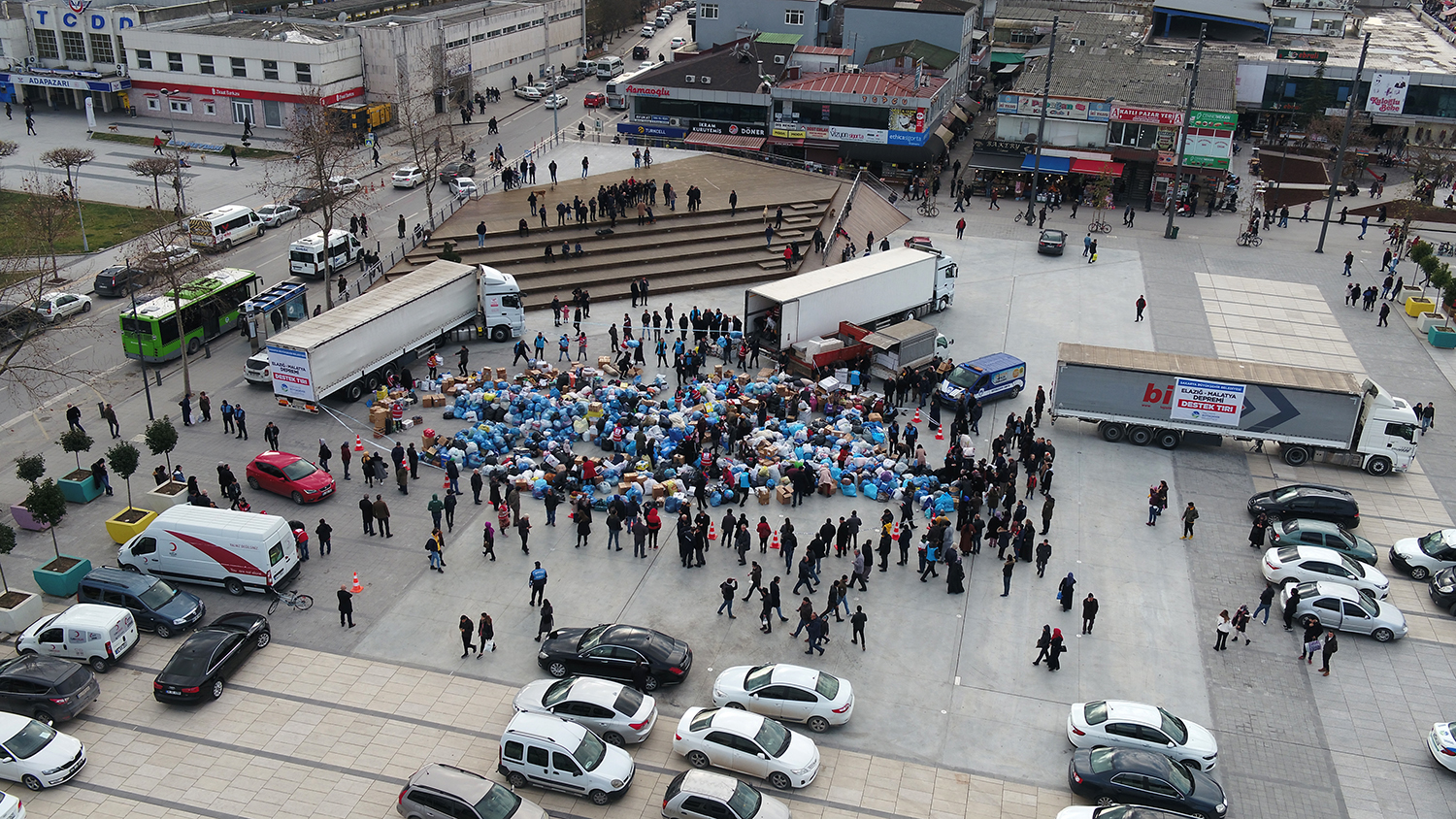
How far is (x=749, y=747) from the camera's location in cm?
2262

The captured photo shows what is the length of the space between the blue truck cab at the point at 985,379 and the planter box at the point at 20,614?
25643 mm

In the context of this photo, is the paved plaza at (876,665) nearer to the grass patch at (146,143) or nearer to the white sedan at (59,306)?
the white sedan at (59,306)

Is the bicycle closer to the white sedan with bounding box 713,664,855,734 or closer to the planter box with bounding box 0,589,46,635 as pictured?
the planter box with bounding box 0,589,46,635

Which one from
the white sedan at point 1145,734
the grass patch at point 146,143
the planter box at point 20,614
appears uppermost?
the grass patch at point 146,143

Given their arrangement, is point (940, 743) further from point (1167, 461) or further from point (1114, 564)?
point (1167, 461)

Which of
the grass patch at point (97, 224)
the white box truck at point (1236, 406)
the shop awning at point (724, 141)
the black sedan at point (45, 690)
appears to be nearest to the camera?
the black sedan at point (45, 690)

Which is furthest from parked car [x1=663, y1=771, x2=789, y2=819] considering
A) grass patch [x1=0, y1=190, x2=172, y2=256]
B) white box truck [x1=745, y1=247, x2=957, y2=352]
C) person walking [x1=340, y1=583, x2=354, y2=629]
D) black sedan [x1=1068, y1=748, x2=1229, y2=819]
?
grass patch [x1=0, y1=190, x2=172, y2=256]

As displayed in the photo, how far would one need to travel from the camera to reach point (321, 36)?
2921 inches

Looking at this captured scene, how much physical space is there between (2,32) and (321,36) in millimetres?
19979

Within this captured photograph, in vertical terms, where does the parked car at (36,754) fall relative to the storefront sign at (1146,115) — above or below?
below

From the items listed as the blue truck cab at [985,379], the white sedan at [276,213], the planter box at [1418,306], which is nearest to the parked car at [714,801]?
the blue truck cab at [985,379]

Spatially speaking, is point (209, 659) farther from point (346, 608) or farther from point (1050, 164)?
point (1050, 164)

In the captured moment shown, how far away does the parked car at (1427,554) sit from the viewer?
3012 centimetres

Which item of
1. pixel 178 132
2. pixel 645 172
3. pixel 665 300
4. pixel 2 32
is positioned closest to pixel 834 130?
pixel 645 172
